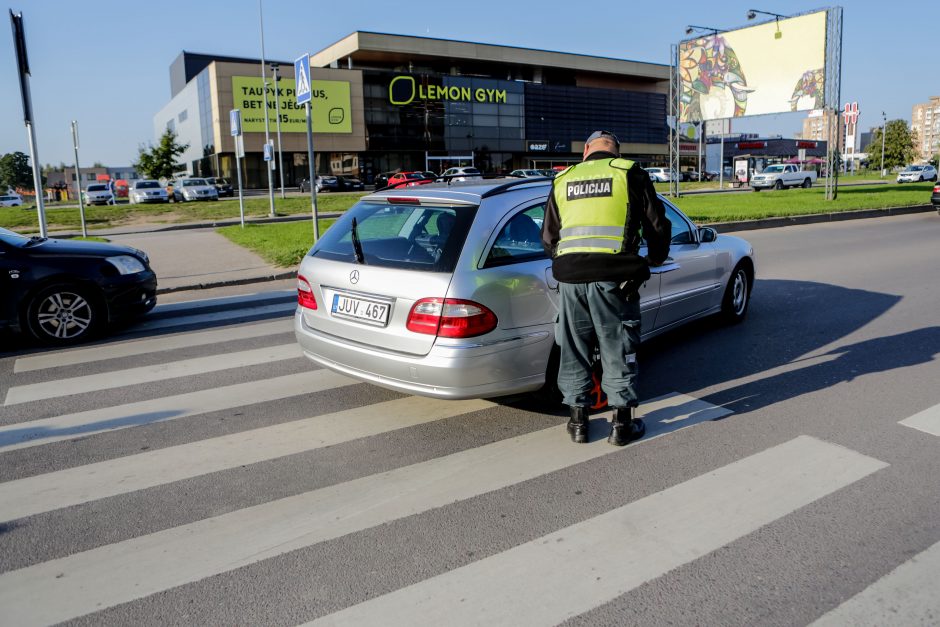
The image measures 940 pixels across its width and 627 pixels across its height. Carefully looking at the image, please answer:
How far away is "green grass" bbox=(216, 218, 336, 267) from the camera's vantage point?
1277 cm

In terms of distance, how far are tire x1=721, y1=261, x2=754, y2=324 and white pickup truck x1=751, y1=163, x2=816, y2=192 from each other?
1670 inches

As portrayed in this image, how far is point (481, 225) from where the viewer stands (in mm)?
4414

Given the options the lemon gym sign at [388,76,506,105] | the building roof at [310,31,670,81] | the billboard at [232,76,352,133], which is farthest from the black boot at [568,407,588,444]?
the building roof at [310,31,670,81]

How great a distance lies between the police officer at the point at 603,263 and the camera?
3854 mm

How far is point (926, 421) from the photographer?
4.47 metres

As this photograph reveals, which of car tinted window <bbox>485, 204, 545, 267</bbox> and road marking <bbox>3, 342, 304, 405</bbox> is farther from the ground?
car tinted window <bbox>485, 204, 545, 267</bbox>

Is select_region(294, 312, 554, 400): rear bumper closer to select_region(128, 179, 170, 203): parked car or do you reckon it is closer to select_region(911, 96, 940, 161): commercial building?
select_region(128, 179, 170, 203): parked car

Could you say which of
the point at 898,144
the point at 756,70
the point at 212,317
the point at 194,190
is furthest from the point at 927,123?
the point at 212,317

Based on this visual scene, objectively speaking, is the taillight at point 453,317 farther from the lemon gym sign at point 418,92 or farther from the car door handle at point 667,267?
the lemon gym sign at point 418,92

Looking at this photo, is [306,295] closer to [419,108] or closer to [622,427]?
[622,427]

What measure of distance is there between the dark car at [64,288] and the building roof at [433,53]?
66946 mm

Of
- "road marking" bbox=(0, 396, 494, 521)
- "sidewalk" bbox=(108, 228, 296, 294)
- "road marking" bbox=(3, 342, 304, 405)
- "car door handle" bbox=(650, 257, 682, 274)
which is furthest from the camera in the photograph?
"sidewalk" bbox=(108, 228, 296, 294)

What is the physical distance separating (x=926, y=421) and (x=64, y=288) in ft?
24.7

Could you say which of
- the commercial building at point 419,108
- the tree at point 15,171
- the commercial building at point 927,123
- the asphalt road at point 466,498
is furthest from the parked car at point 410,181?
the commercial building at point 927,123
